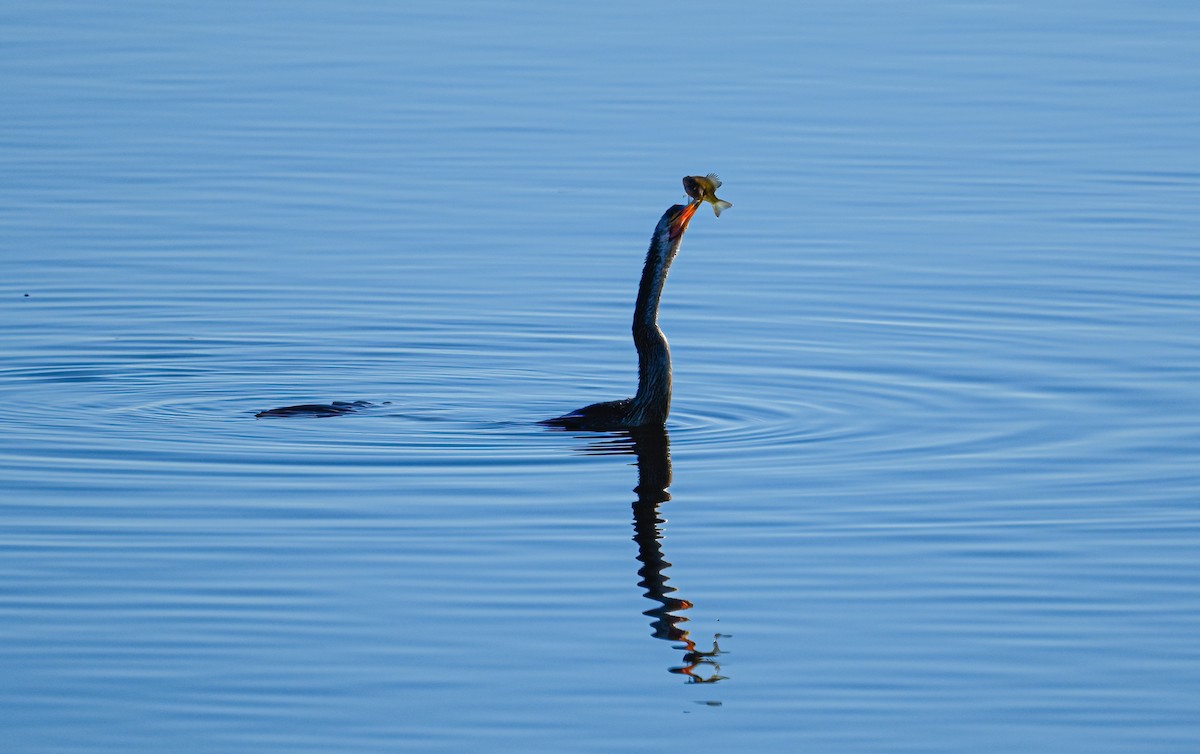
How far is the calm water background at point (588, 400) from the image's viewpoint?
8.30 metres

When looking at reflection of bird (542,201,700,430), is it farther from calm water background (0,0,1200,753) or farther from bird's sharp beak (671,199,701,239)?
calm water background (0,0,1200,753)

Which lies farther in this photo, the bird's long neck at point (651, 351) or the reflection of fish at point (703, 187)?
the bird's long neck at point (651, 351)

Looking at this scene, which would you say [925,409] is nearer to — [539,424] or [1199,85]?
[539,424]

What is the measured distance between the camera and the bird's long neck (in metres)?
12.7

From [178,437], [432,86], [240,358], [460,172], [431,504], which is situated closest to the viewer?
[431,504]

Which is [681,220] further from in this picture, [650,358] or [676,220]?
[650,358]

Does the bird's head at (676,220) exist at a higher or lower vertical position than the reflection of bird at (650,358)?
higher

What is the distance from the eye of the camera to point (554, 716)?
7.93 meters

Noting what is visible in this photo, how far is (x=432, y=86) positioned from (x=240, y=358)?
13181mm

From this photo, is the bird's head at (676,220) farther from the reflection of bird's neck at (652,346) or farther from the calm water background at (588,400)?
the calm water background at (588,400)

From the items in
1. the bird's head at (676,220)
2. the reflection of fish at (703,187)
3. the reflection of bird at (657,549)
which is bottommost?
the reflection of bird at (657,549)

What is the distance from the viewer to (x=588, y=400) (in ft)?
46.0

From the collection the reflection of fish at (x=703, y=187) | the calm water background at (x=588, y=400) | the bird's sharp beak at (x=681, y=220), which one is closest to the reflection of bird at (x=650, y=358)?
the bird's sharp beak at (x=681, y=220)

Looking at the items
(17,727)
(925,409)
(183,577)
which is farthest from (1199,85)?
(17,727)
